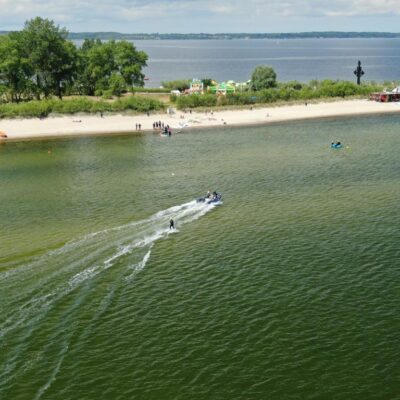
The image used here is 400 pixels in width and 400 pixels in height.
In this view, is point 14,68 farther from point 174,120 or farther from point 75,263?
point 75,263

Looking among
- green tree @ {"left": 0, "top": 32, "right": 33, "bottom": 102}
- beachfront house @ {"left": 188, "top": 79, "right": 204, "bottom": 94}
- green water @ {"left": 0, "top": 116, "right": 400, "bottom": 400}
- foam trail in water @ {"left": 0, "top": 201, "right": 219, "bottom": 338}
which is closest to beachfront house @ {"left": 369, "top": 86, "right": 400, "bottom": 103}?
beachfront house @ {"left": 188, "top": 79, "right": 204, "bottom": 94}

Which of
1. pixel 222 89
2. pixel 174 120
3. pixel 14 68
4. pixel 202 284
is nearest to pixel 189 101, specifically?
pixel 174 120

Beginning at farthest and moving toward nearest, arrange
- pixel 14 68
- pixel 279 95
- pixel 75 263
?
pixel 279 95 < pixel 14 68 < pixel 75 263

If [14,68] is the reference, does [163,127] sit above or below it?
below

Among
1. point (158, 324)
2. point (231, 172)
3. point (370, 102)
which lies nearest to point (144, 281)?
point (158, 324)

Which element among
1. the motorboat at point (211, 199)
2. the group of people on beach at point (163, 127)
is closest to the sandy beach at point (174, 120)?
the group of people on beach at point (163, 127)

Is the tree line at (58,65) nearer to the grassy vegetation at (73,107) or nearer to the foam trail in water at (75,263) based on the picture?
the grassy vegetation at (73,107)

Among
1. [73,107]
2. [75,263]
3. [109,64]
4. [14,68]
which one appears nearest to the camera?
[75,263]
